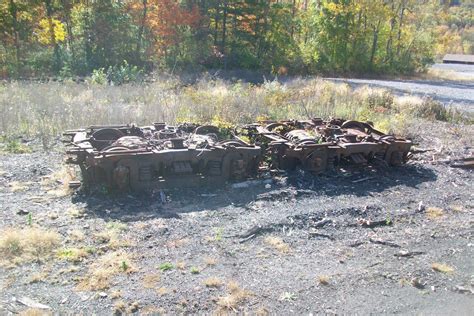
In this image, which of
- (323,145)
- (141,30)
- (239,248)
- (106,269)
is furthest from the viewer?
(141,30)

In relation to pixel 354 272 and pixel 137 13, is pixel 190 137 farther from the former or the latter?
pixel 137 13

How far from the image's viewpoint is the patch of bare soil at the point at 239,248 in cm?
397

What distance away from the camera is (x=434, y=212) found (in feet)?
20.9

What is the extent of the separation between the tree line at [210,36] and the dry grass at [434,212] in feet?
48.2

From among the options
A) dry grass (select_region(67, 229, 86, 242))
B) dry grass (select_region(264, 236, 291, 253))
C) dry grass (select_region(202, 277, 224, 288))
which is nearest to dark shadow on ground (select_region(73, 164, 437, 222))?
dry grass (select_region(67, 229, 86, 242))

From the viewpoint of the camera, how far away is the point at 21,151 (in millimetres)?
8383

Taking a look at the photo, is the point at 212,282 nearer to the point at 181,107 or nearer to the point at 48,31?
the point at 181,107

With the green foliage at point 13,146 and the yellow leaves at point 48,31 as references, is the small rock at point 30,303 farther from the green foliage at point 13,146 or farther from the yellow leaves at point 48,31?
the yellow leaves at point 48,31

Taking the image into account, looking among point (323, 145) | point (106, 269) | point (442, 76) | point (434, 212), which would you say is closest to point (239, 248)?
point (106, 269)

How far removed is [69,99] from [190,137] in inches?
255

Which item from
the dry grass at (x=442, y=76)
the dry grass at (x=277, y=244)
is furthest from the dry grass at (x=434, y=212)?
the dry grass at (x=442, y=76)

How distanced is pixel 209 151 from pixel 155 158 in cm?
86

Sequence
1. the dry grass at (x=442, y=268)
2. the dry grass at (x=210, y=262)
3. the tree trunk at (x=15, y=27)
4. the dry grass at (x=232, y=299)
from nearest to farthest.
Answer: the dry grass at (x=232, y=299), the dry grass at (x=210, y=262), the dry grass at (x=442, y=268), the tree trunk at (x=15, y=27)

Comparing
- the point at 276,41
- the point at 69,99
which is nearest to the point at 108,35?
the point at 276,41
